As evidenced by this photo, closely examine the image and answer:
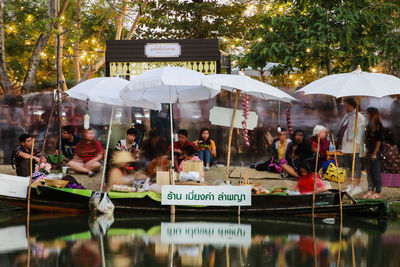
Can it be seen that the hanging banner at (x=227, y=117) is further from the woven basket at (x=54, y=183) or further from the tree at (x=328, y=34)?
the woven basket at (x=54, y=183)

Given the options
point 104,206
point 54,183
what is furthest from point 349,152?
point 54,183

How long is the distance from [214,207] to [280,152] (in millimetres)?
4712

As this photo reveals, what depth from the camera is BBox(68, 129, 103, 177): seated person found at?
13.0 metres

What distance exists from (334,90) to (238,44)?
2008 centimetres

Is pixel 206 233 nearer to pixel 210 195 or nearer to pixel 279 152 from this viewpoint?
pixel 210 195

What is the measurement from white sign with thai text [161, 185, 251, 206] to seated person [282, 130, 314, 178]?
139 inches

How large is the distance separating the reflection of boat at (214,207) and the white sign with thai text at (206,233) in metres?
0.85

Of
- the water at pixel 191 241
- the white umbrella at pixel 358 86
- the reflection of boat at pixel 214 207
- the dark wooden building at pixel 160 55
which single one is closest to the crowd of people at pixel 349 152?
the reflection of boat at pixel 214 207

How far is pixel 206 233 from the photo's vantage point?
804 cm

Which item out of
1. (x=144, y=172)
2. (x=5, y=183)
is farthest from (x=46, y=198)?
(x=144, y=172)

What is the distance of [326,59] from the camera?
45.3 ft

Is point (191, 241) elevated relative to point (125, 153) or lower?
lower

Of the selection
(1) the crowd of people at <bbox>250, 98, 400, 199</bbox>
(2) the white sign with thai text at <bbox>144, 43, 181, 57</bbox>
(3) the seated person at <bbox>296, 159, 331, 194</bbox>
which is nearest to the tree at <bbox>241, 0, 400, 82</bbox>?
(1) the crowd of people at <bbox>250, 98, 400, 199</bbox>

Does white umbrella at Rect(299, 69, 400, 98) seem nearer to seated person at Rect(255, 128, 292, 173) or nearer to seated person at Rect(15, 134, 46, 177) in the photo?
seated person at Rect(255, 128, 292, 173)
